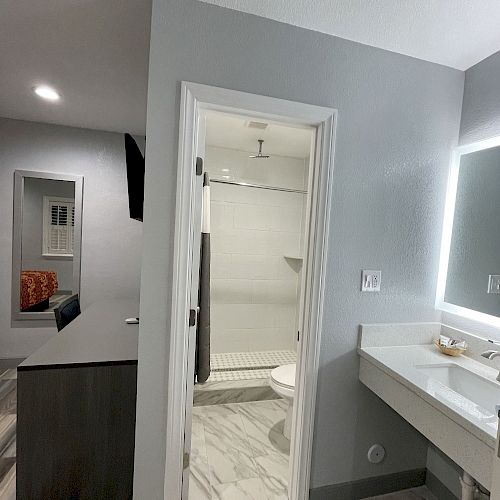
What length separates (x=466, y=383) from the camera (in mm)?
1444

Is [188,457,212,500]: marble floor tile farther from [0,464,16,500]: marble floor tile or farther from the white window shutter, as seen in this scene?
the white window shutter

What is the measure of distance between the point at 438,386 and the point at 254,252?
2.30 meters

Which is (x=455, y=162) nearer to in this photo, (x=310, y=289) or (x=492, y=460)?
(x=310, y=289)

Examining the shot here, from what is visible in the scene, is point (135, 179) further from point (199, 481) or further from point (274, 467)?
point (274, 467)

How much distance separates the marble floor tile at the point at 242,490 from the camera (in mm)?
1663

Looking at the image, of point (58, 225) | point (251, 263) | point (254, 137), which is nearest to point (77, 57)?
point (254, 137)

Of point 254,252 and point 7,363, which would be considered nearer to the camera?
point 7,363

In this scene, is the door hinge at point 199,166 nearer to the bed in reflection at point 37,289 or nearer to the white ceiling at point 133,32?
the white ceiling at point 133,32

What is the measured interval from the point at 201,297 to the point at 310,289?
579mm

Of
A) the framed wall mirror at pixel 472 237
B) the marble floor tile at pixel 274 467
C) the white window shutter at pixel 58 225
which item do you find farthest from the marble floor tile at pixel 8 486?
the framed wall mirror at pixel 472 237

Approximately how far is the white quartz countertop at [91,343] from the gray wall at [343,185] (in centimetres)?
31

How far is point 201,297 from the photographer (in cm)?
163

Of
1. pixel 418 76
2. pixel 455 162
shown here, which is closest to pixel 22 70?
pixel 418 76

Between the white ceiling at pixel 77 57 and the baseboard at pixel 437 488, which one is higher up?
the white ceiling at pixel 77 57
